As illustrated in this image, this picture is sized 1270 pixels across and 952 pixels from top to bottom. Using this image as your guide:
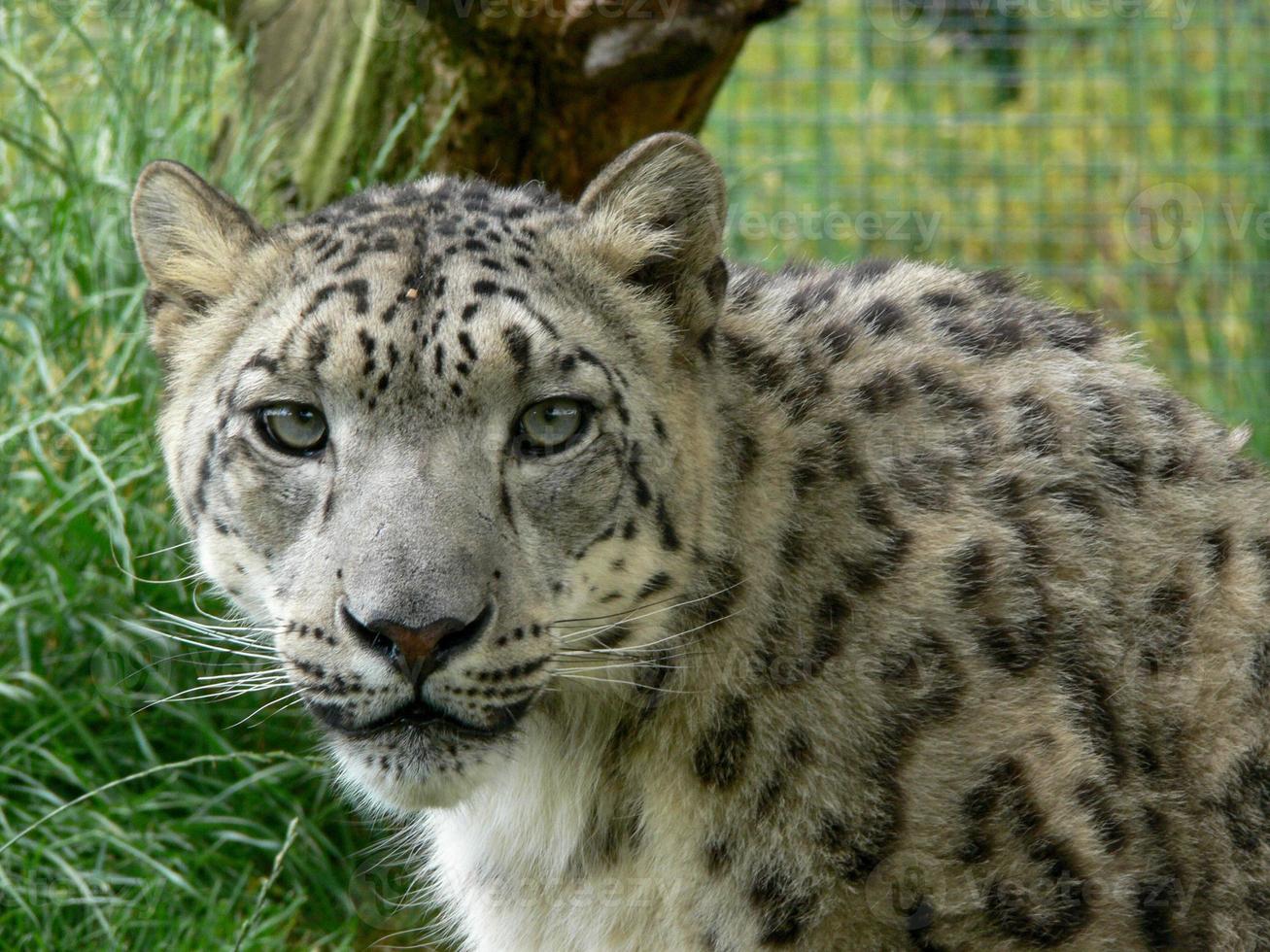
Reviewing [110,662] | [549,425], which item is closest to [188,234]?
[549,425]

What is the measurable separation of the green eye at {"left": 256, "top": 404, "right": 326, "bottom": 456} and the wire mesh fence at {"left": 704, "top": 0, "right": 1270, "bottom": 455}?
7.09 metres

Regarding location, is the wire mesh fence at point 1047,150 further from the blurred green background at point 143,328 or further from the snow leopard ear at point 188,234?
the snow leopard ear at point 188,234

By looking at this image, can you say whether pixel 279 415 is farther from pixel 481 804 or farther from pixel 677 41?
pixel 677 41

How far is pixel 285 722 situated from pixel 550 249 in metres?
3.23

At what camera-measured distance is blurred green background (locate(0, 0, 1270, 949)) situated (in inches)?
250

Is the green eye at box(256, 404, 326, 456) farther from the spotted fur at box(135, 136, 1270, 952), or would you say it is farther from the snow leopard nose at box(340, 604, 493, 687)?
the snow leopard nose at box(340, 604, 493, 687)

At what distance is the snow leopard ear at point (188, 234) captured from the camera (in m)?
4.76

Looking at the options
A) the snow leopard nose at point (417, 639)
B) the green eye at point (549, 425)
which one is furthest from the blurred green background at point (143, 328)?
the green eye at point (549, 425)

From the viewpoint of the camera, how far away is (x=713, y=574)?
14.7 feet

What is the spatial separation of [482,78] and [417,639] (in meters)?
4.07

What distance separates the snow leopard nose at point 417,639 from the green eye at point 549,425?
1.53 ft

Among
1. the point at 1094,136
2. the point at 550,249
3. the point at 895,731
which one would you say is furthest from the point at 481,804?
the point at 1094,136

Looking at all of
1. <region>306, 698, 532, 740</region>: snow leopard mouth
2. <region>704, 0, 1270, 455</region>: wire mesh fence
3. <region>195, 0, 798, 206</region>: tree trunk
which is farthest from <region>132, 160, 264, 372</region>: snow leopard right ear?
<region>704, 0, 1270, 455</region>: wire mesh fence
